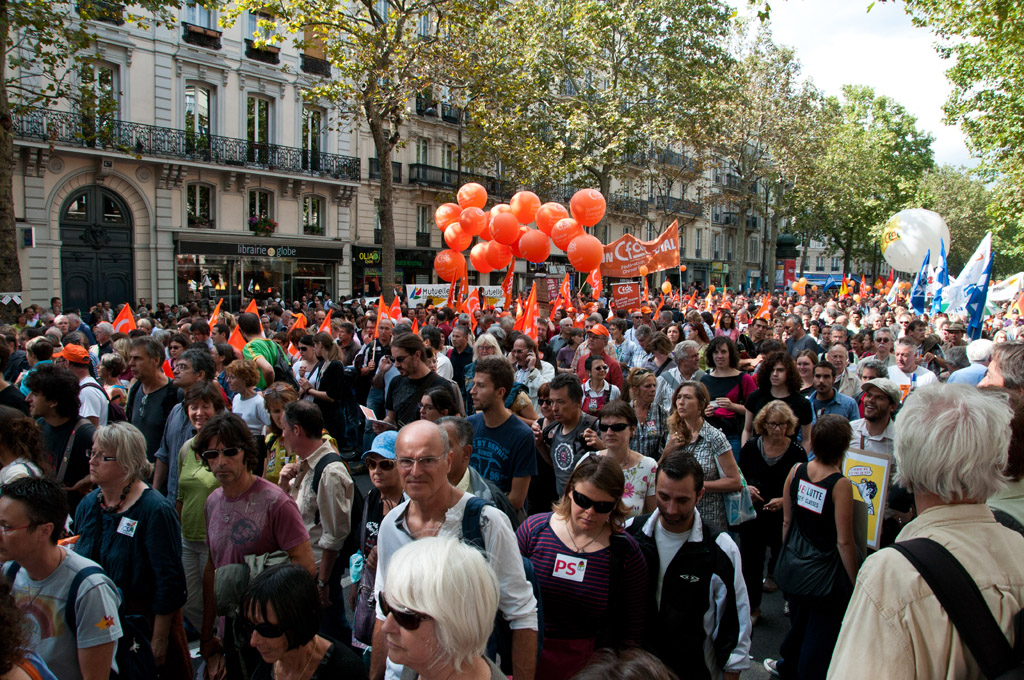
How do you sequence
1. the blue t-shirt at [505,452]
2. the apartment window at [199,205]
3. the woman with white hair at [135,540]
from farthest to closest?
the apartment window at [199,205] < the blue t-shirt at [505,452] < the woman with white hair at [135,540]

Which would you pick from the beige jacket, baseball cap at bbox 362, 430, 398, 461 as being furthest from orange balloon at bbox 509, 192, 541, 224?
the beige jacket

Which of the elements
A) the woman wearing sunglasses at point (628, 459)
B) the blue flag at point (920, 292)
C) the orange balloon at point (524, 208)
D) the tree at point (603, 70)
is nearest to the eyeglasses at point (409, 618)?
the woman wearing sunglasses at point (628, 459)

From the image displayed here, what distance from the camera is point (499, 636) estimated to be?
2504 millimetres

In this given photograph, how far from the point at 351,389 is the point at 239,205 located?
1943 centimetres

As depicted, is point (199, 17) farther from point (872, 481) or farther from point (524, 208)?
point (872, 481)

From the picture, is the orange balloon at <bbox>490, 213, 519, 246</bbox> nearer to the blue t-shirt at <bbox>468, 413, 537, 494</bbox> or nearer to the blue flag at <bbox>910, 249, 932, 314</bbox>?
the blue flag at <bbox>910, 249, 932, 314</bbox>

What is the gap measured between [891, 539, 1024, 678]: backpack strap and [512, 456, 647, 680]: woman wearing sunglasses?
1.41m

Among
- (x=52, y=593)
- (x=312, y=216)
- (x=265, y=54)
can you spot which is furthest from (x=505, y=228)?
(x=265, y=54)

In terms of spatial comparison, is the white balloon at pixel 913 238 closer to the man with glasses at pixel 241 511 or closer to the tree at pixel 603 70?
the tree at pixel 603 70

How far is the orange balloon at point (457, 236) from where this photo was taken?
13.9 metres

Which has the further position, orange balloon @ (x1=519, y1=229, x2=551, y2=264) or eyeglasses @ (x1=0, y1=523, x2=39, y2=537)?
orange balloon @ (x1=519, y1=229, x2=551, y2=264)

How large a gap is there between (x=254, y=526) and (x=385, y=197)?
17.1m

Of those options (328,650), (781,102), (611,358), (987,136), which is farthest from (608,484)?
(781,102)

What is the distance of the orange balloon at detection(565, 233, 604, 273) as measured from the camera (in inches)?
541
